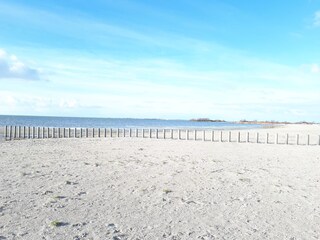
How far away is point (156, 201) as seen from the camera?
28.4 ft

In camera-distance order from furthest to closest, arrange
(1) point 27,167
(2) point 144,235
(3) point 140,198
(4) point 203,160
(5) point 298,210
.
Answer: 1. (4) point 203,160
2. (1) point 27,167
3. (3) point 140,198
4. (5) point 298,210
5. (2) point 144,235

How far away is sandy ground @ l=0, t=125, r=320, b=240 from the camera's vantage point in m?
6.59

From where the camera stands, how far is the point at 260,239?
6281 mm

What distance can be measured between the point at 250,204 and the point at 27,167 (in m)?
8.81

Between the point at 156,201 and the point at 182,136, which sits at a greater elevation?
the point at 156,201

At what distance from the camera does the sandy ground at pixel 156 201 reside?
21.6 feet

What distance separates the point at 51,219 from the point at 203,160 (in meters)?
10.7

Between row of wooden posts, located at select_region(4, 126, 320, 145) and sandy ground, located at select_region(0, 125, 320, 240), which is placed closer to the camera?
sandy ground, located at select_region(0, 125, 320, 240)

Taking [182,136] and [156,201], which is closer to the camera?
[156,201]

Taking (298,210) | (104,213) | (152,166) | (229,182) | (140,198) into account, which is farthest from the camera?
(152,166)

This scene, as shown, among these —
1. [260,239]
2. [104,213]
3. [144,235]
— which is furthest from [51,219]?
[260,239]

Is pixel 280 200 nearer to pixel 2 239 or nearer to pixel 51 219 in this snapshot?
pixel 51 219

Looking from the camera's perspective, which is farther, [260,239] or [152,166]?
[152,166]

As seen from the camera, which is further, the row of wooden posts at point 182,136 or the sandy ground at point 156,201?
the row of wooden posts at point 182,136
